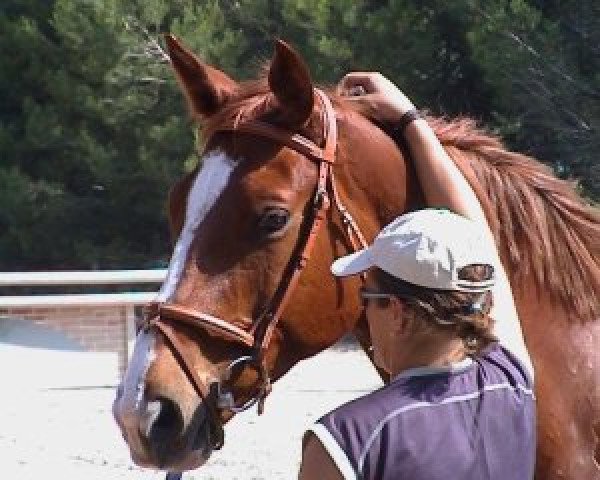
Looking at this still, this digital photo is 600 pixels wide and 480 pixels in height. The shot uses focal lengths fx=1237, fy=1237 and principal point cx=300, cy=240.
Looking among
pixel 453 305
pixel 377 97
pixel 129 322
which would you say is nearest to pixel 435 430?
pixel 453 305

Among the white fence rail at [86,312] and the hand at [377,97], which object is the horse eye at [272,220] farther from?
the white fence rail at [86,312]

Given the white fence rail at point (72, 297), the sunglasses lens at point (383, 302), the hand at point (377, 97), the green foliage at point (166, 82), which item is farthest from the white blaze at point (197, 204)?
the green foliage at point (166, 82)

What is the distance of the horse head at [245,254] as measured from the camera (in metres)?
2.91

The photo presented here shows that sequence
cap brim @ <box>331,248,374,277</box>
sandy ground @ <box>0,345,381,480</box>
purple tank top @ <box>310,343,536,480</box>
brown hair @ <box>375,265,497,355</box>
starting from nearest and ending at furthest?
1. purple tank top @ <box>310,343,536,480</box>
2. brown hair @ <box>375,265,497,355</box>
3. cap brim @ <box>331,248,374,277</box>
4. sandy ground @ <box>0,345,381,480</box>

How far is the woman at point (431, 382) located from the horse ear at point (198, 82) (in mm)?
1100

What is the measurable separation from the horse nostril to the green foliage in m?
12.8

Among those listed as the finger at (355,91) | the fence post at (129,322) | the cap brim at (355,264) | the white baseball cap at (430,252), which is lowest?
the fence post at (129,322)

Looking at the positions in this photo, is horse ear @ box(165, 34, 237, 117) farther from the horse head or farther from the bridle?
the bridle

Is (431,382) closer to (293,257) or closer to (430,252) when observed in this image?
(430,252)

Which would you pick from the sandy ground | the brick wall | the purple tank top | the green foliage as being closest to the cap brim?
the purple tank top

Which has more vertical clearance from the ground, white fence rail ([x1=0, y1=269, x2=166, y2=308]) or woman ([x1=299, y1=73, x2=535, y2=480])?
woman ([x1=299, y1=73, x2=535, y2=480])

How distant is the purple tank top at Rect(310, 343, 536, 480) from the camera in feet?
6.75

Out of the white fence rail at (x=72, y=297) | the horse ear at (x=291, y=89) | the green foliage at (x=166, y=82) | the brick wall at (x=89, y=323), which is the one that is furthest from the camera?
the green foliage at (x=166, y=82)

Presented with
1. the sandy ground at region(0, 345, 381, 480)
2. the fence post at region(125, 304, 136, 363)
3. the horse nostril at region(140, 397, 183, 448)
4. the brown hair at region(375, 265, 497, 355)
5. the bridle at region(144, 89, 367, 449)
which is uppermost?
the brown hair at region(375, 265, 497, 355)
